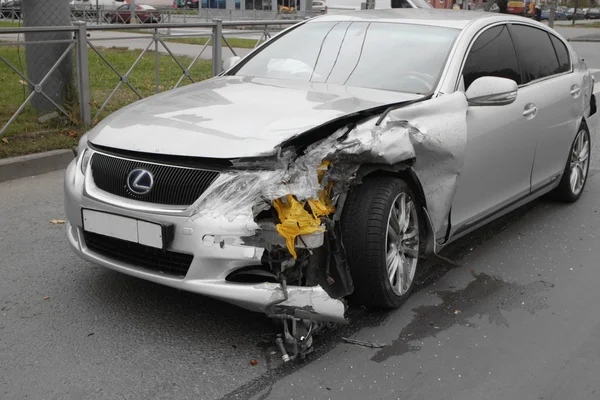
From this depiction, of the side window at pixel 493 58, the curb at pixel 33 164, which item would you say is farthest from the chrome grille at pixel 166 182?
the curb at pixel 33 164

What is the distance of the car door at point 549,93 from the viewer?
5309 mm

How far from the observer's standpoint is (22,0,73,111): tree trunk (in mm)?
8023

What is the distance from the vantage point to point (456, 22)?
16.3 ft

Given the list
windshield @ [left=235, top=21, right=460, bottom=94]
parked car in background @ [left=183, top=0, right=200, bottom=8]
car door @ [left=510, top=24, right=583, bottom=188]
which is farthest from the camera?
parked car in background @ [left=183, top=0, right=200, bottom=8]

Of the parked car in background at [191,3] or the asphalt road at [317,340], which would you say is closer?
the asphalt road at [317,340]

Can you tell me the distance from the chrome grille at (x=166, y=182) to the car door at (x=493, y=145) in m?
1.62

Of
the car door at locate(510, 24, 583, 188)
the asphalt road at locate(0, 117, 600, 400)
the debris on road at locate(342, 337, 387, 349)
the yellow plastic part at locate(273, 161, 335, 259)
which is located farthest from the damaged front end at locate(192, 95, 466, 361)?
the car door at locate(510, 24, 583, 188)

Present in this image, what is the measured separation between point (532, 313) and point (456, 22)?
2023mm

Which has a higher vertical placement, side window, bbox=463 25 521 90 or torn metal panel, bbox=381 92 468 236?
side window, bbox=463 25 521 90

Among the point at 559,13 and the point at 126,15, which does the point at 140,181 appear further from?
the point at 559,13

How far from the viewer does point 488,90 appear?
14.4 feet

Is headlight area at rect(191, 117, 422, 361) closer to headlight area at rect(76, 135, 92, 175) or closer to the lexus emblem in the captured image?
the lexus emblem

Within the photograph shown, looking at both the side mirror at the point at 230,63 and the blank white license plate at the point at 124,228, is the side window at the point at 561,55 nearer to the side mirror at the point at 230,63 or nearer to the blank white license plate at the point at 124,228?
the side mirror at the point at 230,63

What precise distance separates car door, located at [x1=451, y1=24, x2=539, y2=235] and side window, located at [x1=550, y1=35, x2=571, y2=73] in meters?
0.90
